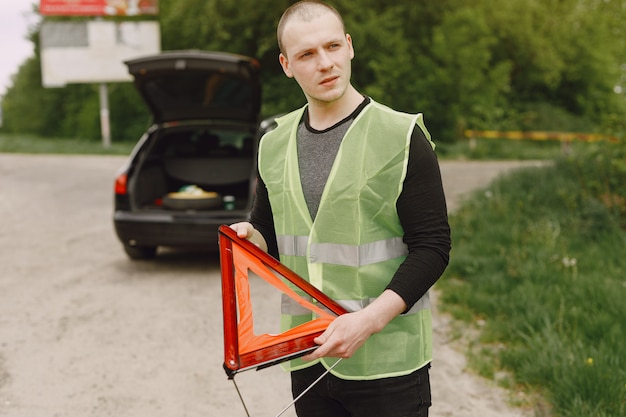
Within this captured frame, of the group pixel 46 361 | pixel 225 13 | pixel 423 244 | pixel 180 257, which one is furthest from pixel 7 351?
pixel 225 13

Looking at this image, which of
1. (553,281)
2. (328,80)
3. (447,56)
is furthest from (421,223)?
(447,56)

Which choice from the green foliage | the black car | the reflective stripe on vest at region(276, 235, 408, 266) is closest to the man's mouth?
the reflective stripe on vest at region(276, 235, 408, 266)

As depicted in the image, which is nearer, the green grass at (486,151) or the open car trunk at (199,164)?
the open car trunk at (199,164)

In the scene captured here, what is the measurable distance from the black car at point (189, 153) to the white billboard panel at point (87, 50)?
21.7 meters

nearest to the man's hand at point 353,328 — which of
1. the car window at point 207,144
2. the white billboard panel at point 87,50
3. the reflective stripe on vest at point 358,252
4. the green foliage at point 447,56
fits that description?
the reflective stripe on vest at point 358,252

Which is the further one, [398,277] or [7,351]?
[7,351]

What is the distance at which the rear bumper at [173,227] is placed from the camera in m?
6.72

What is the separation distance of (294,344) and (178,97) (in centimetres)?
593

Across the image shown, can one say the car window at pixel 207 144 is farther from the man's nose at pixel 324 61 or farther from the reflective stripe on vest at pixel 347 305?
the man's nose at pixel 324 61

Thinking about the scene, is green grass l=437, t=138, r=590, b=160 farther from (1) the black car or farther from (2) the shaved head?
(2) the shaved head

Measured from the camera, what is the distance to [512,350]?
4.22 meters

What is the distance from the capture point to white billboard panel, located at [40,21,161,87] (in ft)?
94.2

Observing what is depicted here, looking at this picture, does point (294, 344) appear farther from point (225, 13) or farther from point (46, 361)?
point (225, 13)

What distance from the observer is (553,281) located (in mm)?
5316
